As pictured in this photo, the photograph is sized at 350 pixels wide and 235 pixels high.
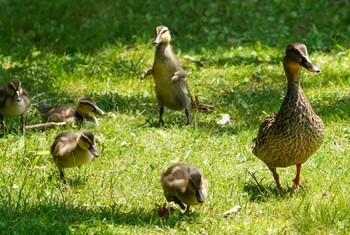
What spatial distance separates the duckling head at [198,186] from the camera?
661 cm

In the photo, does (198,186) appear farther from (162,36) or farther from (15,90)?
(162,36)

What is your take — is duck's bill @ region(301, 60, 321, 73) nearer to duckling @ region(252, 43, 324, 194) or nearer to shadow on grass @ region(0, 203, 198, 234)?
duckling @ region(252, 43, 324, 194)

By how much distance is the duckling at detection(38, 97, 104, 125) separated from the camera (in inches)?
372

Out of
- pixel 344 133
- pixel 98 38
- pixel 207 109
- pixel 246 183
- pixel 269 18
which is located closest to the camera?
pixel 246 183

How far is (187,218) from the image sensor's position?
6.82 m

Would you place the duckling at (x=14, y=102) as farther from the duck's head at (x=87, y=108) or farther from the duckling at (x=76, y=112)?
the duck's head at (x=87, y=108)

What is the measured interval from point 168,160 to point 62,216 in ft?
6.49

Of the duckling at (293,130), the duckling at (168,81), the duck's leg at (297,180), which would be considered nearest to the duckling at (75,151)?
the duckling at (293,130)

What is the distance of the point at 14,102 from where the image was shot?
9.23m

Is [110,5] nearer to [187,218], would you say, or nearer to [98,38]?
[98,38]

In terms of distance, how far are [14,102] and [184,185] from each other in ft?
10.3

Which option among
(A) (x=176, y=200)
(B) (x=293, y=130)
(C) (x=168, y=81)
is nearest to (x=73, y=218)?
(A) (x=176, y=200)

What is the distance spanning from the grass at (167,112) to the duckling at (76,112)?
0.61ft

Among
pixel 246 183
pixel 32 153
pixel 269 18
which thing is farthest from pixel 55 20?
pixel 246 183
